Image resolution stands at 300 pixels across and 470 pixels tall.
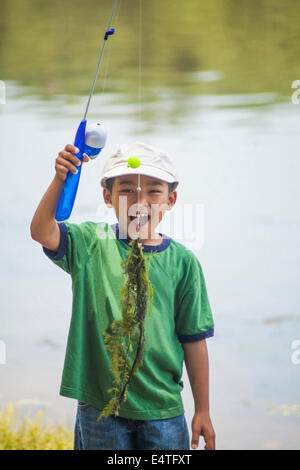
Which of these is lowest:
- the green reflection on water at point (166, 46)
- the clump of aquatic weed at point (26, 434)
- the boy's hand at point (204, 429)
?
the clump of aquatic weed at point (26, 434)

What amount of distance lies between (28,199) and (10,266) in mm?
172

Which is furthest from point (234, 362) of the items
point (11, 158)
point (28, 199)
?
point (11, 158)

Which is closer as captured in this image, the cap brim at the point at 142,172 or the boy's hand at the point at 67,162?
the boy's hand at the point at 67,162

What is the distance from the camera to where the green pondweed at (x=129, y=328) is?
117cm

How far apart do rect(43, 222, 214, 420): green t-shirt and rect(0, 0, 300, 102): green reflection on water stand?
1.44ft

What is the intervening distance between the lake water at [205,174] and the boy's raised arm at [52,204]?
0.95 ft

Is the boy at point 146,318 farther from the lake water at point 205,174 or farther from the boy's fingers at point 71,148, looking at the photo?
the lake water at point 205,174

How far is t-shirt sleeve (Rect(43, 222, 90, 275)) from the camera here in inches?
47.2

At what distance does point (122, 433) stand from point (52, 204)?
0.48m

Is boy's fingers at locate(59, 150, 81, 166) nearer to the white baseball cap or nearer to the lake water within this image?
the white baseball cap

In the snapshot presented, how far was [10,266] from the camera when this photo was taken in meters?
1.49

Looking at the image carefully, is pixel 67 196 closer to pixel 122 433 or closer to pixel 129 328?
pixel 129 328

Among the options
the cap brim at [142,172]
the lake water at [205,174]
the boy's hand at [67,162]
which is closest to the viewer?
the boy's hand at [67,162]

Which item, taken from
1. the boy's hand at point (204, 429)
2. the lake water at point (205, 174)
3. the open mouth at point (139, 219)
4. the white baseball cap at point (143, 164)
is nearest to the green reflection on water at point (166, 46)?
the lake water at point (205, 174)
